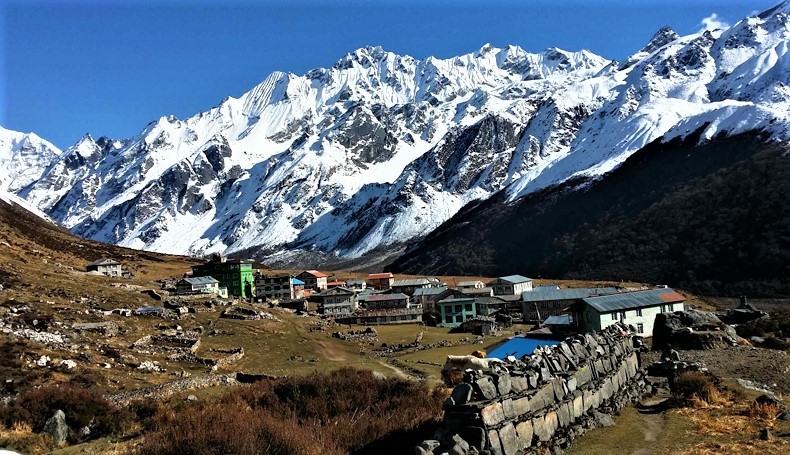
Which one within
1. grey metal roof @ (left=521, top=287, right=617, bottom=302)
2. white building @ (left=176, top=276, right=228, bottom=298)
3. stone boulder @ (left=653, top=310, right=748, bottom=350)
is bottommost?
grey metal roof @ (left=521, top=287, right=617, bottom=302)

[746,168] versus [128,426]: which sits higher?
[746,168]

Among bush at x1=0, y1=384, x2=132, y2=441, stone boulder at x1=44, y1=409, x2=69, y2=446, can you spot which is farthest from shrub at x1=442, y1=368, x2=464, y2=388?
stone boulder at x1=44, y1=409, x2=69, y2=446

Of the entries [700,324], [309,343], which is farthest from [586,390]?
[309,343]

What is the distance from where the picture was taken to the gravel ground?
2995 cm

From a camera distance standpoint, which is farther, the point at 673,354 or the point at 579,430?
the point at 673,354

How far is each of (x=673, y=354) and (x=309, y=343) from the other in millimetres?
43190

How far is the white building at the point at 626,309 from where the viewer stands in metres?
60.6

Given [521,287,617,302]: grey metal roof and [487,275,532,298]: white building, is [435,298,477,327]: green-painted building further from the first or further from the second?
[487,275,532,298]: white building

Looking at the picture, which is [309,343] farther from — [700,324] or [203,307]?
[700,324]

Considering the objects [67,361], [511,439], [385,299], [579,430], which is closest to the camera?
[511,439]

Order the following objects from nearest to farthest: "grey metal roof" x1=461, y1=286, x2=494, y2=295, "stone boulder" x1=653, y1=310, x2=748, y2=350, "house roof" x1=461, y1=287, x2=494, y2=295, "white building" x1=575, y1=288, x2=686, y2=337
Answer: "stone boulder" x1=653, y1=310, x2=748, y2=350 < "white building" x1=575, y1=288, x2=686, y2=337 < "house roof" x1=461, y1=287, x2=494, y2=295 < "grey metal roof" x1=461, y1=286, x2=494, y2=295

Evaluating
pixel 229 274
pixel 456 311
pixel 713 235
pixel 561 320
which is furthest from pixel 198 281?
pixel 713 235

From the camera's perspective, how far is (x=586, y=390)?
22344mm

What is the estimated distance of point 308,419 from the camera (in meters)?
21.8
